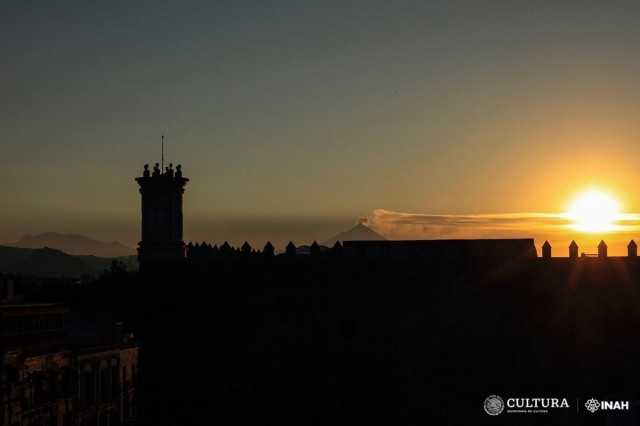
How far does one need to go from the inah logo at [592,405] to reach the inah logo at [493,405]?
310 cm

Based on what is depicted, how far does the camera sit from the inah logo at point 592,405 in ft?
117

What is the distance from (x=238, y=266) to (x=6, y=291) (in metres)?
10.2

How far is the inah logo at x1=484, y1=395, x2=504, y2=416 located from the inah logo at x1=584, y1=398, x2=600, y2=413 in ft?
10.2

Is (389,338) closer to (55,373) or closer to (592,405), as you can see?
(592,405)

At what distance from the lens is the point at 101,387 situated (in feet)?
107

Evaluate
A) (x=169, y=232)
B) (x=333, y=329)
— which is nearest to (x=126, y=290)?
(x=169, y=232)

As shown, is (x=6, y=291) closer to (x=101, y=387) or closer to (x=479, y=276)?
(x=101, y=387)

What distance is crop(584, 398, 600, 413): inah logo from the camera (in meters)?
35.7

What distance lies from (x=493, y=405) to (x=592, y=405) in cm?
360

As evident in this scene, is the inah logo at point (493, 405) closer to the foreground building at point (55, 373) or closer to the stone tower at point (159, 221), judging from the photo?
the foreground building at point (55, 373)

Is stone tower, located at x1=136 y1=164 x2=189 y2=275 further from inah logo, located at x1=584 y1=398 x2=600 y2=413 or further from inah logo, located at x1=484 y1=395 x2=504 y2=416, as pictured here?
inah logo, located at x1=584 y1=398 x2=600 y2=413

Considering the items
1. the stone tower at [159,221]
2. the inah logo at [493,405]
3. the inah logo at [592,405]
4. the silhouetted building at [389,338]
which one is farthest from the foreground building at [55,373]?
the inah logo at [592,405]

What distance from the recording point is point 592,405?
1410 inches

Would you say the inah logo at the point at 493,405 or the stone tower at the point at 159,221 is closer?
the inah logo at the point at 493,405
